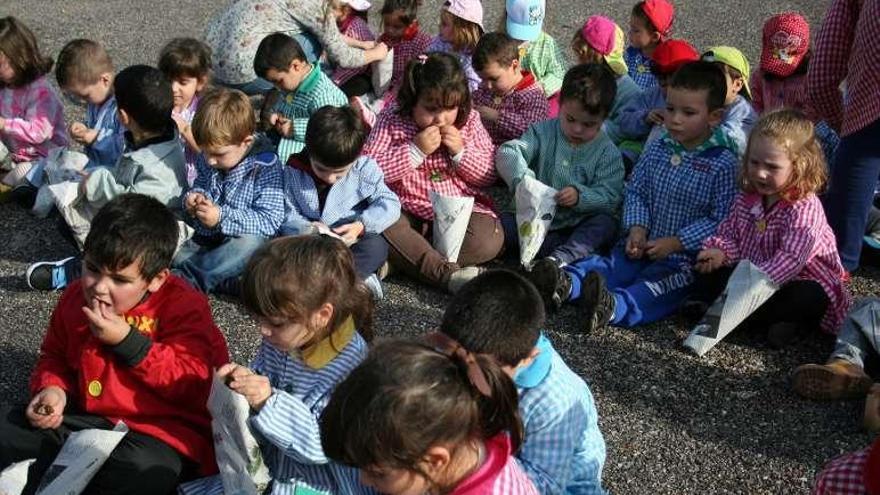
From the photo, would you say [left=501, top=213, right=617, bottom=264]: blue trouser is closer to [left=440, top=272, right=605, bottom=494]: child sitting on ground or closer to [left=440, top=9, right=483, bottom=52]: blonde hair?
[left=440, top=9, right=483, bottom=52]: blonde hair

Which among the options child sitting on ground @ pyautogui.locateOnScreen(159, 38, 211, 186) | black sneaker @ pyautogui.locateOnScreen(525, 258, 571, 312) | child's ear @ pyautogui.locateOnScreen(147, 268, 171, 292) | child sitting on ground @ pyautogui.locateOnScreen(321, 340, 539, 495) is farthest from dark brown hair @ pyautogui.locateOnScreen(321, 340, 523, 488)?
child sitting on ground @ pyautogui.locateOnScreen(159, 38, 211, 186)

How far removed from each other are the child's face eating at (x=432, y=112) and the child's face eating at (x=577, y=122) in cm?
54

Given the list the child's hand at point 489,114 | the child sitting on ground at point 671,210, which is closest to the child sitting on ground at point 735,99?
the child sitting on ground at point 671,210

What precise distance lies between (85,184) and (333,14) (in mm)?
2456

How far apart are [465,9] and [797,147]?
2893 millimetres

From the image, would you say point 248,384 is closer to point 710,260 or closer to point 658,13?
point 710,260

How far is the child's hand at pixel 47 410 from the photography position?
329 cm

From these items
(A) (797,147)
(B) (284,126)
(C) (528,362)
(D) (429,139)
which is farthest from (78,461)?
(A) (797,147)

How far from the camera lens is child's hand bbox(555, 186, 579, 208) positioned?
16.3 feet

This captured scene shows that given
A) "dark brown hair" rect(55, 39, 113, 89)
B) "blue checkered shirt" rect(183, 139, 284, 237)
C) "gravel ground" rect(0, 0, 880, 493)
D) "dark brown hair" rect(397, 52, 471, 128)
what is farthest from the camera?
"dark brown hair" rect(55, 39, 113, 89)

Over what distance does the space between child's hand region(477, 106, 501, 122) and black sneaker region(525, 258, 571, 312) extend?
1.49 metres

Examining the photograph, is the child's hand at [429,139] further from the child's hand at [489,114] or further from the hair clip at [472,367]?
the hair clip at [472,367]

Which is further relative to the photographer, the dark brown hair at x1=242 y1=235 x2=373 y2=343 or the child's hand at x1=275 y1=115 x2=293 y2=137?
the child's hand at x1=275 y1=115 x2=293 y2=137

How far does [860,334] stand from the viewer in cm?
415
